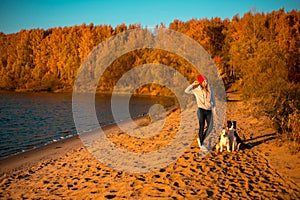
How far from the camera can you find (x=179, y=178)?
624cm

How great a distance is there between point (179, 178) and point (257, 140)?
4583 mm

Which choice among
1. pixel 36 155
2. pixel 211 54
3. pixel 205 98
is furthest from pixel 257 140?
pixel 211 54

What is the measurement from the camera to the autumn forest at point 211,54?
42.8 feet

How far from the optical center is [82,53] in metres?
69.1

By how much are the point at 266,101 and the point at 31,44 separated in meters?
83.6

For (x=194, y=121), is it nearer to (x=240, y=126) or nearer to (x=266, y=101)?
(x=240, y=126)

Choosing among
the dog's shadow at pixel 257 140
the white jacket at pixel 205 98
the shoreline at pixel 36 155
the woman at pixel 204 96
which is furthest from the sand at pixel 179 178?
the white jacket at pixel 205 98

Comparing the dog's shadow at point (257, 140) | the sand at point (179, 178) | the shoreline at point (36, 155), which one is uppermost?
the dog's shadow at point (257, 140)

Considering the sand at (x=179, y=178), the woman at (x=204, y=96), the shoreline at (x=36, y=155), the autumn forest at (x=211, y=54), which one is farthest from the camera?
the autumn forest at (x=211, y=54)

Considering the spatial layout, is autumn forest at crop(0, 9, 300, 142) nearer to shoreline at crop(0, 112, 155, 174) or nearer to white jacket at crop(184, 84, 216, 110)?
white jacket at crop(184, 84, 216, 110)

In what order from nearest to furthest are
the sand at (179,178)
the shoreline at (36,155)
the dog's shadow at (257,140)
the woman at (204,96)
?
the sand at (179,178)
the woman at (204,96)
the dog's shadow at (257,140)
the shoreline at (36,155)

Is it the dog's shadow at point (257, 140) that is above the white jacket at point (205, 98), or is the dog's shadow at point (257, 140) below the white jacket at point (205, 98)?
below

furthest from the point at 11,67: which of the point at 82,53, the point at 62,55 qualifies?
the point at 82,53

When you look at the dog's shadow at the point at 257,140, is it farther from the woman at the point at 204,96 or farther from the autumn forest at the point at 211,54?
the woman at the point at 204,96
